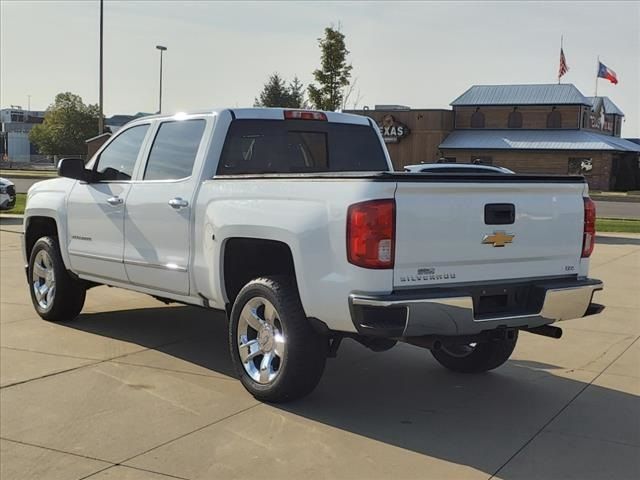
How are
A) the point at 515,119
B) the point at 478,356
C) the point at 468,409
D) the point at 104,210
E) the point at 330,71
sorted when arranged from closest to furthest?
the point at 468,409 → the point at 478,356 → the point at 104,210 → the point at 330,71 → the point at 515,119

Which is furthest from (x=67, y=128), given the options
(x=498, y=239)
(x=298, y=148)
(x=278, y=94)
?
(x=498, y=239)

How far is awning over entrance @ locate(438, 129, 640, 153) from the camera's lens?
47.4 m

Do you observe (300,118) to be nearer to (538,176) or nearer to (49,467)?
(538,176)

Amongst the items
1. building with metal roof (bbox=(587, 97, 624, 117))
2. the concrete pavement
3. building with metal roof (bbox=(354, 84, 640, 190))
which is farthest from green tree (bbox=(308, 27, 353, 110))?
building with metal roof (bbox=(587, 97, 624, 117))

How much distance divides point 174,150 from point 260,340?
192cm

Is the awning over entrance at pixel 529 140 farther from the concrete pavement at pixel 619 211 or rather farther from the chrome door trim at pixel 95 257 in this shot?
the chrome door trim at pixel 95 257

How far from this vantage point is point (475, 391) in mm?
5477

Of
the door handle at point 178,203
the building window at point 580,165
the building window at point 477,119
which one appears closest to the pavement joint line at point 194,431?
the door handle at point 178,203

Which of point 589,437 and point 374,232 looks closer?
point 374,232

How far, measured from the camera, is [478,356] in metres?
5.87

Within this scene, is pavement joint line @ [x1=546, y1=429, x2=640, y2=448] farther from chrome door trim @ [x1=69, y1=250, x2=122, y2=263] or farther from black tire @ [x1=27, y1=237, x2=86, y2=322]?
black tire @ [x1=27, y1=237, x2=86, y2=322]

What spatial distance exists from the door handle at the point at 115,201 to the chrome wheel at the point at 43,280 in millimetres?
1289

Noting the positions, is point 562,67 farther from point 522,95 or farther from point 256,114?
point 256,114

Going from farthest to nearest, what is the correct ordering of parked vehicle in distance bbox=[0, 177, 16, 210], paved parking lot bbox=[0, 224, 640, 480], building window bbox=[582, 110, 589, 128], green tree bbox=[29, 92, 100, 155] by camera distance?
1. green tree bbox=[29, 92, 100, 155]
2. building window bbox=[582, 110, 589, 128]
3. parked vehicle in distance bbox=[0, 177, 16, 210]
4. paved parking lot bbox=[0, 224, 640, 480]
